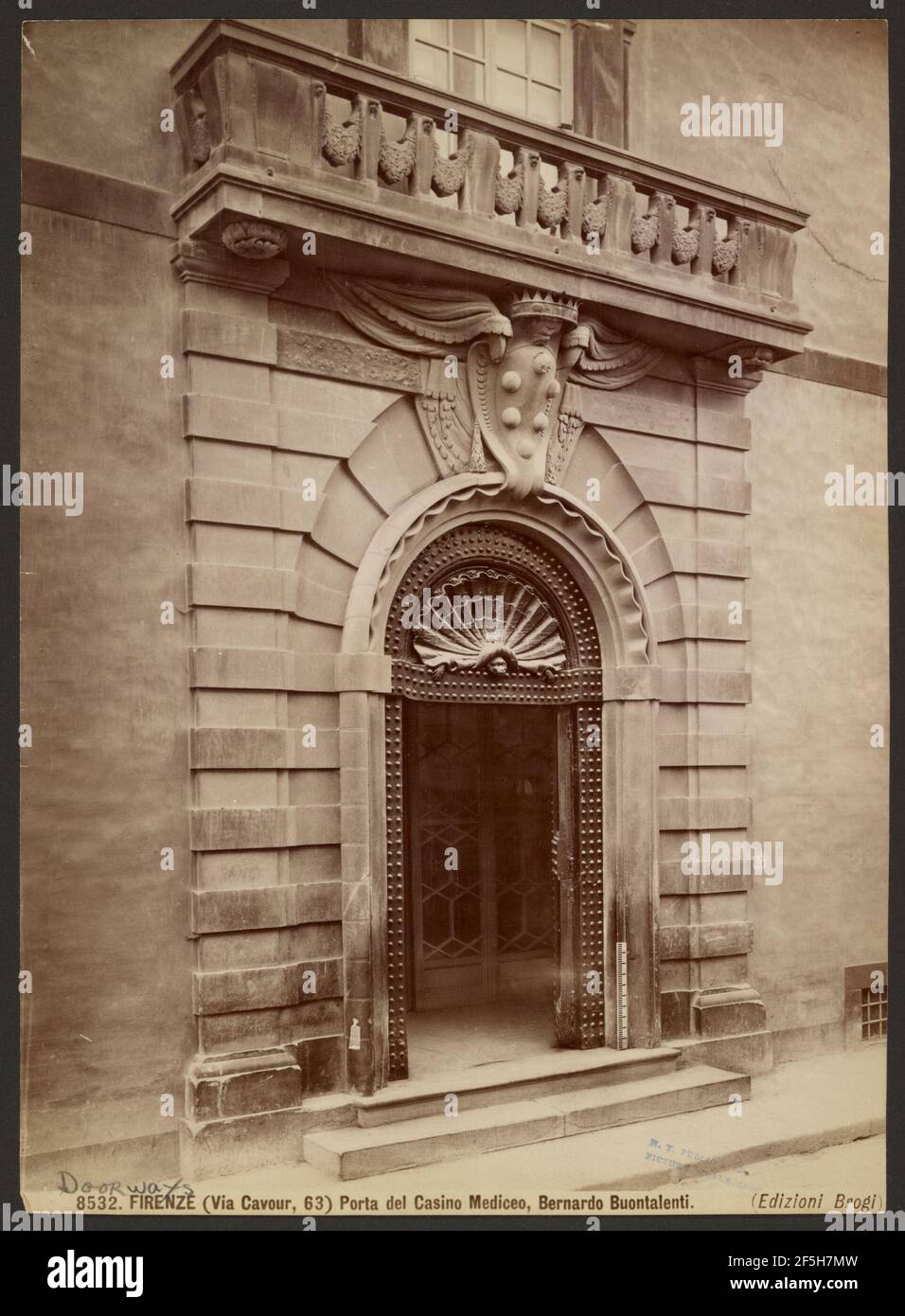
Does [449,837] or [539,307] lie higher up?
[539,307]

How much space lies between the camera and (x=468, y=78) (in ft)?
31.8

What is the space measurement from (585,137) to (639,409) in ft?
6.83

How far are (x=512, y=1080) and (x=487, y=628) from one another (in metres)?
3.24

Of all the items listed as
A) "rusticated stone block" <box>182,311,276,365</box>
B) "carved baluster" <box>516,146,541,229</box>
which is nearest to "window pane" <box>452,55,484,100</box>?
"carved baluster" <box>516,146,541,229</box>

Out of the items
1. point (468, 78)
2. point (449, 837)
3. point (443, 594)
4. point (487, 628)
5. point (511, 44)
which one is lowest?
point (449, 837)

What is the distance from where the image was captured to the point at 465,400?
9414mm

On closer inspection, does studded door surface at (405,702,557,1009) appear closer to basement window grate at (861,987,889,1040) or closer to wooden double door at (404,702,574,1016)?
wooden double door at (404,702,574,1016)

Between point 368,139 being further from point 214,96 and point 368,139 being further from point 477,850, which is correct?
point 477,850

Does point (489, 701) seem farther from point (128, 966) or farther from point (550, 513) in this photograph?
point (128, 966)

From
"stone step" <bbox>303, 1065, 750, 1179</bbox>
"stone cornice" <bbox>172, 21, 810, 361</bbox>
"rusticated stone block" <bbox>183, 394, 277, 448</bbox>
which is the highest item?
"stone cornice" <bbox>172, 21, 810, 361</bbox>

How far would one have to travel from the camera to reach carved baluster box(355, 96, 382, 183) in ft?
27.6

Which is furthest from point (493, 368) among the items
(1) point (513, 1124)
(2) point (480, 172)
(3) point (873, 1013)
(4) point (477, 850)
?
(3) point (873, 1013)

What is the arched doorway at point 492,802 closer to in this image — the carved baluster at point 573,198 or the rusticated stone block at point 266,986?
the rusticated stone block at point 266,986

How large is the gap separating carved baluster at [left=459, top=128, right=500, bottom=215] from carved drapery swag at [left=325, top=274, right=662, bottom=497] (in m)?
0.60
